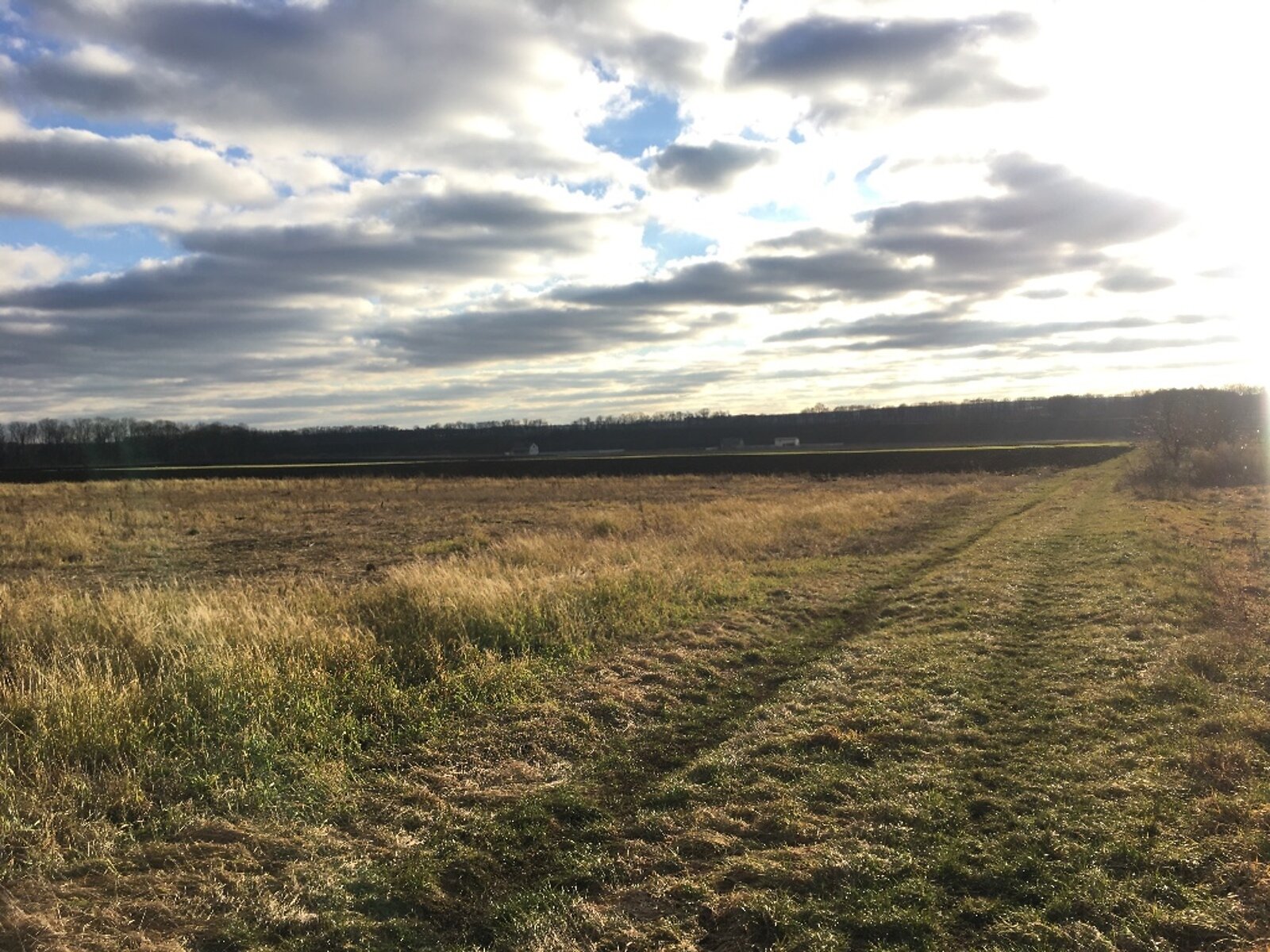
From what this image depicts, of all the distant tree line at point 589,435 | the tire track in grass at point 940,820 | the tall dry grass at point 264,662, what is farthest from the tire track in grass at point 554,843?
the distant tree line at point 589,435

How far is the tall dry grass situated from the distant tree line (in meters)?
84.6

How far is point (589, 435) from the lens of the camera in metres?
164

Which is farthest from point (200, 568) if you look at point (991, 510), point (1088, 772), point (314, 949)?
point (991, 510)

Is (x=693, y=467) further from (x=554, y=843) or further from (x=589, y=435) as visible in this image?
(x=589, y=435)

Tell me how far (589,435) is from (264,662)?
15612cm

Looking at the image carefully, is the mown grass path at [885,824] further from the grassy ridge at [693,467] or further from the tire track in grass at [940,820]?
the grassy ridge at [693,467]

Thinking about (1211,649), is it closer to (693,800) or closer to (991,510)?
(693,800)

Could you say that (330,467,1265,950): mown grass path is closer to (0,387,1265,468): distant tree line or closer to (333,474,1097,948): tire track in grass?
(333,474,1097,948): tire track in grass

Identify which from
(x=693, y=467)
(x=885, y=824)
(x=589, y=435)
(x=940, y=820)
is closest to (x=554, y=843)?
(x=885, y=824)

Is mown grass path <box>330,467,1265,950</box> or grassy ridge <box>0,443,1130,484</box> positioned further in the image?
grassy ridge <box>0,443,1130,484</box>

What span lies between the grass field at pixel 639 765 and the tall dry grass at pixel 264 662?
4 centimetres

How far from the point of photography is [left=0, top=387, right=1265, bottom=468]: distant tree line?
117062 millimetres

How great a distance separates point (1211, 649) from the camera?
28.9ft

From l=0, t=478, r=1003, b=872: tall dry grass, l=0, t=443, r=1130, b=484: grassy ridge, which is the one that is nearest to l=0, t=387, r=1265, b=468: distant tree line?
l=0, t=443, r=1130, b=484: grassy ridge
